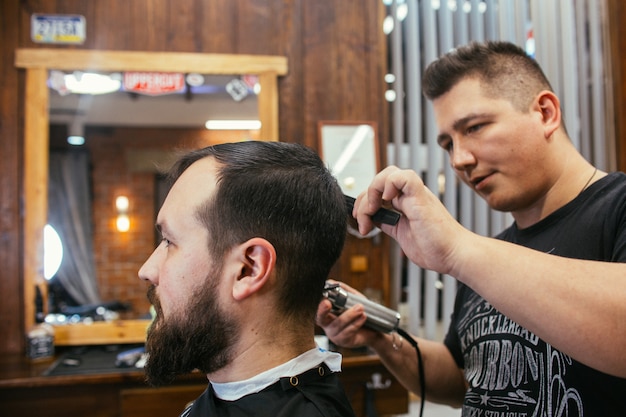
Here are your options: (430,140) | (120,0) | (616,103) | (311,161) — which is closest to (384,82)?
(430,140)

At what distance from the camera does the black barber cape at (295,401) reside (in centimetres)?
95

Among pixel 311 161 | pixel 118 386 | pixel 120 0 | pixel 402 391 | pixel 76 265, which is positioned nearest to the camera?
pixel 311 161

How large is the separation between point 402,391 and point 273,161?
1847 mm

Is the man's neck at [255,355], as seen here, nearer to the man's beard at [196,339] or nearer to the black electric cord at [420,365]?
the man's beard at [196,339]

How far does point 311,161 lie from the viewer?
42.5 inches

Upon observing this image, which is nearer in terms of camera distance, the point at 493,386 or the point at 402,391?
the point at 493,386

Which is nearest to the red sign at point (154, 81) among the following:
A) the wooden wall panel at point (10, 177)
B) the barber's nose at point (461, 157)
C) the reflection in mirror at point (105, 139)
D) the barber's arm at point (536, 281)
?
the reflection in mirror at point (105, 139)

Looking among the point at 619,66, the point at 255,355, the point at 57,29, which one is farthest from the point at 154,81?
the point at 619,66

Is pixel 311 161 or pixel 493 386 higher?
pixel 311 161

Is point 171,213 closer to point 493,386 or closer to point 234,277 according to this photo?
point 234,277

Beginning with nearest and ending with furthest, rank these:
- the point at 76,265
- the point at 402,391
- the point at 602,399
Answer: the point at 602,399, the point at 402,391, the point at 76,265

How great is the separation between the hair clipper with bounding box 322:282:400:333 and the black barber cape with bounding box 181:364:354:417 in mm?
358

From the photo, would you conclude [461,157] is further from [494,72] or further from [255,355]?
[255,355]

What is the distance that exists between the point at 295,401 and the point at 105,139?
2.86 meters
